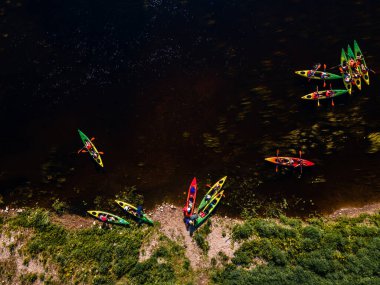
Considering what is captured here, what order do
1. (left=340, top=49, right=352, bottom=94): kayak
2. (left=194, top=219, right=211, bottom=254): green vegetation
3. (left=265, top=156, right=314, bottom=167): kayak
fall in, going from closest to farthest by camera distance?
1. (left=194, top=219, right=211, bottom=254): green vegetation
2. (left=265, top=156, right=314, bottom=167): kayak
3. (left=340, top=49, right=352, bottom=94): kayak

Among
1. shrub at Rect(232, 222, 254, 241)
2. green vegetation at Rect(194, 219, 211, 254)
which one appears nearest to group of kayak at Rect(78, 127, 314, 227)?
green vegetation at Rect(194, 219, 211, 254)

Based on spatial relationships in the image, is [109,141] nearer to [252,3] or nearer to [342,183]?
[252,3]

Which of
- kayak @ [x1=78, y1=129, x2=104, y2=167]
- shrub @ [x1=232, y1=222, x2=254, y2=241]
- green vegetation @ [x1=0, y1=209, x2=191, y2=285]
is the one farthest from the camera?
kayak @ [x1=78, y1=129, x2=104, y2=167]

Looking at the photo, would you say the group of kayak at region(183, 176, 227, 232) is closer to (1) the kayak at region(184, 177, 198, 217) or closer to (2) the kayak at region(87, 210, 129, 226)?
(1) the kayak at region(184, 177, 198, 217)

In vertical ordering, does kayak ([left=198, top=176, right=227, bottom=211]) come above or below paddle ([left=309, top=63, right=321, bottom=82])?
below

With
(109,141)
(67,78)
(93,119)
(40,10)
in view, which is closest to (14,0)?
(40,10)

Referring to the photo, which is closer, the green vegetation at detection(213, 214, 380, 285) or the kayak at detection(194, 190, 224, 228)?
the green vegetation at detection(213, 214, 380, 285)

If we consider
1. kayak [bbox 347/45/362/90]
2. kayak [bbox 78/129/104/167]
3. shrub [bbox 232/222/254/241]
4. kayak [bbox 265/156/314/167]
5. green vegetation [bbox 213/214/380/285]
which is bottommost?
green vegetation [bbox 213/214/380/285]

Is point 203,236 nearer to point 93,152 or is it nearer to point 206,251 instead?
point 206,251
